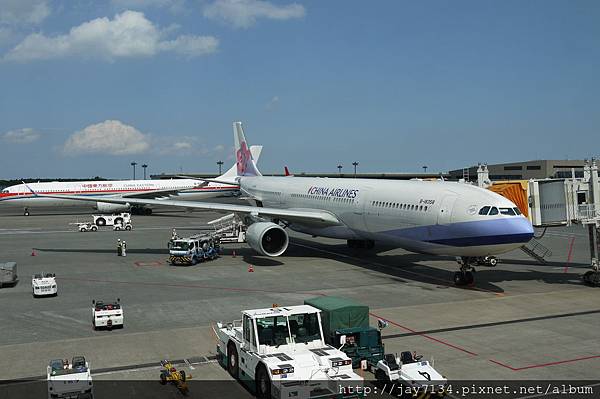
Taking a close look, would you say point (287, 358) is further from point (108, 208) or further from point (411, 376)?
point (108, 208)

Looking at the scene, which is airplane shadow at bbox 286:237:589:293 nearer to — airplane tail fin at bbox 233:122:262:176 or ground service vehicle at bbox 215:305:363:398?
ground service vehicle at bbox 215:305:363:398

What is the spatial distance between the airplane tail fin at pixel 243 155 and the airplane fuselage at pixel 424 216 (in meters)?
19.9

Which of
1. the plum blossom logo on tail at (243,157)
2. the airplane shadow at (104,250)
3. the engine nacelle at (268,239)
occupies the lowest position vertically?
the airplane shadow at (104,250)

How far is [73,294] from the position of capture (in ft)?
85.4

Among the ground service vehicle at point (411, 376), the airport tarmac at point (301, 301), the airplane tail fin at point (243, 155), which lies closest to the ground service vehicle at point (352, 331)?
the ground service vehicle at point (411, 376)

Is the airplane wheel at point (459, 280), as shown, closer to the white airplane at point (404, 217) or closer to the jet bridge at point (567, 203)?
the white airplane at point (404, 217)

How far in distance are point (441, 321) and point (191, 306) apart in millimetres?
10457

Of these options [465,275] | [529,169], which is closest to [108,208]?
[465,275]

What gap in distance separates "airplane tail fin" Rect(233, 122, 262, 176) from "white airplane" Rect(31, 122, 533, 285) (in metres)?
14.0

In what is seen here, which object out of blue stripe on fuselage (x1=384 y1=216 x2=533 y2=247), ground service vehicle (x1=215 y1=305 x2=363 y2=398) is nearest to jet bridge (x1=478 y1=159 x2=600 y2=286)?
blue stripe on fuselage (x1=384 y1=216 x2=533 y2=247)

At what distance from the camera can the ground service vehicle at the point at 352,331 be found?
50.0 feet

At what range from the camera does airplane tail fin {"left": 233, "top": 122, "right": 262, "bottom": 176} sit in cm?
5850

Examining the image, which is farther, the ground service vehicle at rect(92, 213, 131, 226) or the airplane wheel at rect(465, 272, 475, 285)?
→ the ground service vehicle at rect(92, 213, 131, 226)

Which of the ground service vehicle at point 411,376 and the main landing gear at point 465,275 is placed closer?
the ground service vehicle at point 411,376
